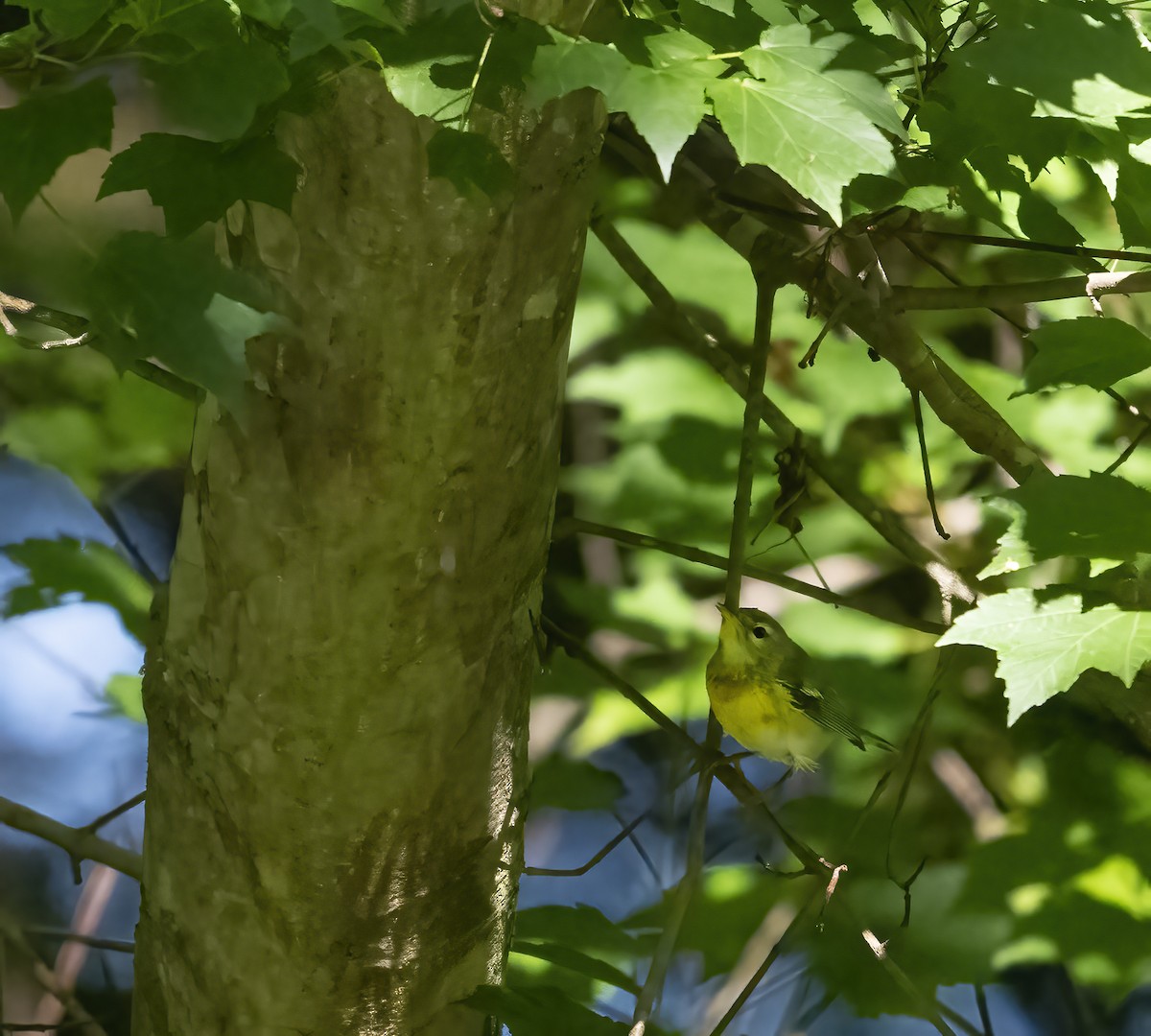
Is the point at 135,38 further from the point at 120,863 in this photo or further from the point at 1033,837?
the point at 1033,837

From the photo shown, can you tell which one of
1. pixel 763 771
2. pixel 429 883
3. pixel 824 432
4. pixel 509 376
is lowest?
pixel 429 883

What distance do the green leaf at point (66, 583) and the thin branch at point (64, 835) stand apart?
212 millimetres

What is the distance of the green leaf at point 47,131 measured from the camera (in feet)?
1.69

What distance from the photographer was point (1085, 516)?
2.16 ft

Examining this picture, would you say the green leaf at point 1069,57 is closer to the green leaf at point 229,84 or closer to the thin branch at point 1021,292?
the thin branch at point 1021,292

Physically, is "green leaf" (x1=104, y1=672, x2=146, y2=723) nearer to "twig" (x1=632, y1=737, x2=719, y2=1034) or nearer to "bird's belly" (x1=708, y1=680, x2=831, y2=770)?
"bird's belly" (x1=708, y1=680, x2=831, y2=770)

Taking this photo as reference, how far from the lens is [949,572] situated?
0.99 meters

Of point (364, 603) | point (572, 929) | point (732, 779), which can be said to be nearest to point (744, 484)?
point (732, 779)

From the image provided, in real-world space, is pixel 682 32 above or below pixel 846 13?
below

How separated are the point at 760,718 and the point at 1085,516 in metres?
0.50

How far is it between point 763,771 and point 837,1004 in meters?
0.39

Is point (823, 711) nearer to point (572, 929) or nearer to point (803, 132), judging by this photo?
point (572, 929)

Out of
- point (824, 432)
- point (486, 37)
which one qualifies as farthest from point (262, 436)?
point (824, 432)

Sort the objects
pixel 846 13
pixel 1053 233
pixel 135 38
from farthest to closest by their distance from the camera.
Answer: pixel 1053 233
pixel 846 13
pixel 135 38
